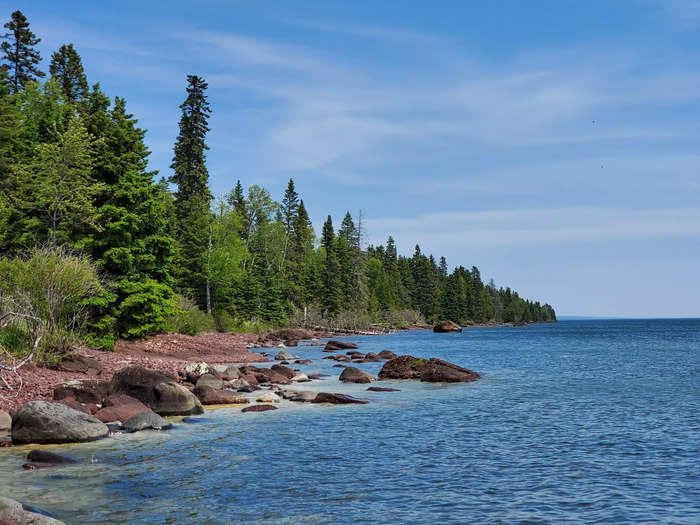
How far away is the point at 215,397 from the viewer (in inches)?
850

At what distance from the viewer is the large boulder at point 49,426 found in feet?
46.3

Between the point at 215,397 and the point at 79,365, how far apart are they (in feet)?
20.8

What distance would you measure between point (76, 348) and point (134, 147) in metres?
14.9

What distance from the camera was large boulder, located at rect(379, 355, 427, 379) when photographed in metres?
31.2

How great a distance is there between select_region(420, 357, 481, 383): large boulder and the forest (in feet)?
55.0

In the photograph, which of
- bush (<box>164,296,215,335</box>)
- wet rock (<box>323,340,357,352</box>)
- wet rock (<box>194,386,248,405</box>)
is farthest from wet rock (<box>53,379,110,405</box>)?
wet rock (<box>323,340,357,352</box>)

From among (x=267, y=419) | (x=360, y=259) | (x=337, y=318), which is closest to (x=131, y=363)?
(x=267, y=419)

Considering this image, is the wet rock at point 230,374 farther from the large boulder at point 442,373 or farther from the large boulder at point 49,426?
the large boulder at point 49,426

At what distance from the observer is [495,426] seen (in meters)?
17.7

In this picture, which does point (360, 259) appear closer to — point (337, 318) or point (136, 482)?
point (337, 318)

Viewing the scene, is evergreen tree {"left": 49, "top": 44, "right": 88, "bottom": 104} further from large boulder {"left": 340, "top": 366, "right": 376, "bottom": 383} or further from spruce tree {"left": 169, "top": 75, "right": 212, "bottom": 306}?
large boulder {"left": 340, "top": 366, "right": 376, "bottom": 383}

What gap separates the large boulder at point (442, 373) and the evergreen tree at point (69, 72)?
54334 mm

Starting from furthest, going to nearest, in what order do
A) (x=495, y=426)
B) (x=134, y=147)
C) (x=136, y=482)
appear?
(x=134, y=147)
(x=495, y=426)
(x=136, y=482)

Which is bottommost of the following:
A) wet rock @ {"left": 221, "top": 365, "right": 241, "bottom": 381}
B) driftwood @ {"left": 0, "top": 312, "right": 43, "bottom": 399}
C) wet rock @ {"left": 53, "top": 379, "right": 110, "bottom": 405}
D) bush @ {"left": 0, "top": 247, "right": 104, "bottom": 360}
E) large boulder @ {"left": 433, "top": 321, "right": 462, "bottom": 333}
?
large boulder @ {"left": 433, "top": 321, "right": 462, "bottom": 333}
